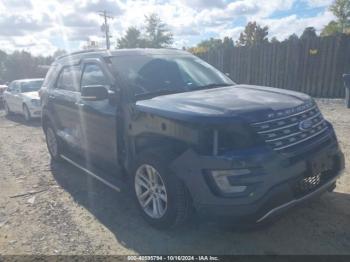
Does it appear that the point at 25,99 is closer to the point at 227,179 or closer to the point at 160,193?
the point at 160,193

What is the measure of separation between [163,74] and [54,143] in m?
2.91

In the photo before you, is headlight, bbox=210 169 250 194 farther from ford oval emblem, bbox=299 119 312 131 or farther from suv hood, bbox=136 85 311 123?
ford oval emblem, bbox=299 119 312 131

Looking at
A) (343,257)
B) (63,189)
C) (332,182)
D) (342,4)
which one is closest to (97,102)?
(63,189)

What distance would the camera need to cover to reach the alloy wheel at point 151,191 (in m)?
3.43

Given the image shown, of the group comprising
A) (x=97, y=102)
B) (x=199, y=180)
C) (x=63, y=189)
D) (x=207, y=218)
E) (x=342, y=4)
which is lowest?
(x=63, y=189)

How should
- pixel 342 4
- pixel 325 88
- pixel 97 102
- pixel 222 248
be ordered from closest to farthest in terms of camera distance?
pixel 222 248 → pixel 97 102 → pixel 325 88 → pixel 342 4

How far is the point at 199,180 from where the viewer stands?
2.93 metres

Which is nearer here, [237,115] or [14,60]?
[237,115]

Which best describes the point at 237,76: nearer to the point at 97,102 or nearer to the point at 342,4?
the point at 97,102

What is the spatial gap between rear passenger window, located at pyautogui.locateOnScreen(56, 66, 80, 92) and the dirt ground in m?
1.49

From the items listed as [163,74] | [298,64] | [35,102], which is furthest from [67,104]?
[298,64]

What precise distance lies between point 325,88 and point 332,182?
9.42 metres

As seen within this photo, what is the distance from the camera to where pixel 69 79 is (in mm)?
5277

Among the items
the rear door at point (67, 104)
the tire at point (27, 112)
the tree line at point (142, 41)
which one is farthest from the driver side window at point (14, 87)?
the tree line at point (142, 41)
